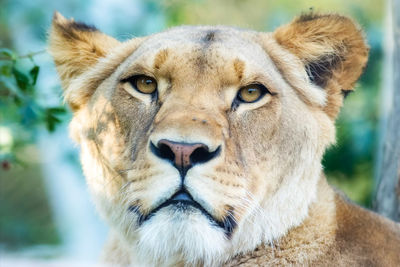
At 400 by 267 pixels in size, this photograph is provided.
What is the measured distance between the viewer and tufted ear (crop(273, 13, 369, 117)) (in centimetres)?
387

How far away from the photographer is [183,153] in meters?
3.01

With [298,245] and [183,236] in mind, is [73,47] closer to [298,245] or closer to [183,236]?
[183,236]

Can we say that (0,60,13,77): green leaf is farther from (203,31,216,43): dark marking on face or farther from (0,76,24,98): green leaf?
(203,31,216,43): dark marking on face

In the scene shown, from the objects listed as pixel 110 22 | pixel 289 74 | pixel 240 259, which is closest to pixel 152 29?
pixel 110 22

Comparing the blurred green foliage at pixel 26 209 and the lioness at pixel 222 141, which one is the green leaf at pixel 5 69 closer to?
the lioness at pixel 222 141

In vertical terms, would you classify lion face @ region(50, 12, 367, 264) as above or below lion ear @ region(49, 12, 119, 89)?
below

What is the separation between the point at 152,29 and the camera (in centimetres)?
837

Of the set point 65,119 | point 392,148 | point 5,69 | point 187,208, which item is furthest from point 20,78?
point 392,148

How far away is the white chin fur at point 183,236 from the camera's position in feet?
10.4

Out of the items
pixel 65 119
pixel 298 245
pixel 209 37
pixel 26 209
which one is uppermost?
pixel 209 37

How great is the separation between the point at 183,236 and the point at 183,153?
1.62 feet

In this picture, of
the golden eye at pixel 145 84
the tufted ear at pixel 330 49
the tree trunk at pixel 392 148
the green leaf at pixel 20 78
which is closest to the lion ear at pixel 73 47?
the green leaf at pixel 20 78

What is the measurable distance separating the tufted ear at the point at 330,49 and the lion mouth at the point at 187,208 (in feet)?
3.55

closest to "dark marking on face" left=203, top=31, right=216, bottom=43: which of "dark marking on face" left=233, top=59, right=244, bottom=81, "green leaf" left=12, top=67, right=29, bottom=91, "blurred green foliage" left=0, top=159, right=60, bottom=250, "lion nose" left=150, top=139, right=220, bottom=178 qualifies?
"dark marking on face" left=233, top=59, right=244, bottom=81
